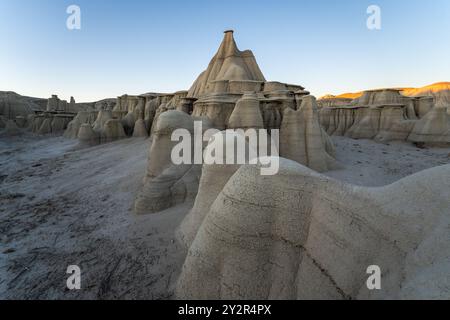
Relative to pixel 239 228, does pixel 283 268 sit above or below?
below

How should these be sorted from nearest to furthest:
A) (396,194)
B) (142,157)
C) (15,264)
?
(396,194) < (15,264) < (142,157)

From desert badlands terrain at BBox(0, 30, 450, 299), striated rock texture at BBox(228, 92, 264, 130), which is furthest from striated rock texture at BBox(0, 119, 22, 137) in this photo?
striated rock texture at BBox(228, 92, 264, 130)

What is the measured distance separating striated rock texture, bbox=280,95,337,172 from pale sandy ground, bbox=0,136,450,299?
1.03m

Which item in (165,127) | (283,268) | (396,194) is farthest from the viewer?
(165,127)

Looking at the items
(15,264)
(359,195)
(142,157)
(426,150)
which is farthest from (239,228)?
(426,150)

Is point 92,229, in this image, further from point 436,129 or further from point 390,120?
point 436,129

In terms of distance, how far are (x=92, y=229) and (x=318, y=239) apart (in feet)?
17.2

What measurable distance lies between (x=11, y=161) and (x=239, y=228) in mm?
17843

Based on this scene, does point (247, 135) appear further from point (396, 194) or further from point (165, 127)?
point (396, 194)

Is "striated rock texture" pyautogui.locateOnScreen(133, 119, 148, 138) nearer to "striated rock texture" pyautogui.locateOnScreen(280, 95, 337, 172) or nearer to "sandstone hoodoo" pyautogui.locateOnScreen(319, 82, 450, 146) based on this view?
"striated rock texture" pyautogui.locateOnScreen(280, 95, 337, 172)

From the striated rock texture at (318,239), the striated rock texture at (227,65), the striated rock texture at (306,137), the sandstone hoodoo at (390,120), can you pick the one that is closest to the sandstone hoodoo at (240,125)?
the striated rock texture at (306,137)

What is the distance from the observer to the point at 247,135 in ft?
26.0

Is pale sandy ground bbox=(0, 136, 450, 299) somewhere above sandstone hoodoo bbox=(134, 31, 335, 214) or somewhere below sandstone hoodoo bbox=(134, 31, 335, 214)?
below

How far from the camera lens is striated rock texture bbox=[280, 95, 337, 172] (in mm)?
8789
